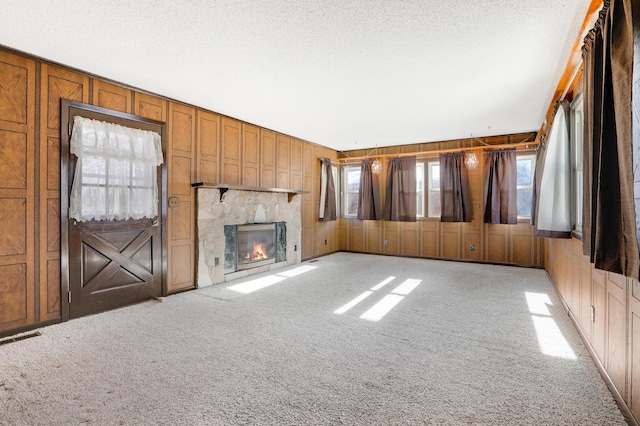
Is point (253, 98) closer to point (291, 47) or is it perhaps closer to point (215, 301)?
point (291, 47)

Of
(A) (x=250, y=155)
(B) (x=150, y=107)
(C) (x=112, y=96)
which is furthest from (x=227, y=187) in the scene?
(C) (x=112, y=96)

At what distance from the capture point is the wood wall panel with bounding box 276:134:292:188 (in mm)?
6086

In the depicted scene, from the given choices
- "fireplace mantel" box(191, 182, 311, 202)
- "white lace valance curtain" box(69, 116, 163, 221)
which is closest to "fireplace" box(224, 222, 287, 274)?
"fireplace mantel" box(191, 182, 311, 202)

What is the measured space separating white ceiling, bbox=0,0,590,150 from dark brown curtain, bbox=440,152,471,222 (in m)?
2.03

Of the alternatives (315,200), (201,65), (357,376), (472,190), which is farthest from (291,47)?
(472,190)

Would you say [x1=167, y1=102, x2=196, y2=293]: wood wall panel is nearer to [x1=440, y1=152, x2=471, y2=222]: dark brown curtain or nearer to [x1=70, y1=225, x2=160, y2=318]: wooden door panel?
[x1=70, y1=225, x2=160, y2=318]: wooden door panel

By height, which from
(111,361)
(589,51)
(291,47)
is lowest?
(111,361)

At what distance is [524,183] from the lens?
6.20 metres

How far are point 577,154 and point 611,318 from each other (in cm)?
188

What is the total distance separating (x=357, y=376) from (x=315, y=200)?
5.32 metres

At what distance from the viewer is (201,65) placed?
3.20m

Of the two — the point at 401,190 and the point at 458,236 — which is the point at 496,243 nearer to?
the point at 458,236

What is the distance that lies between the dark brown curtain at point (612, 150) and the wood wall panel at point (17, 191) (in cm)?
451

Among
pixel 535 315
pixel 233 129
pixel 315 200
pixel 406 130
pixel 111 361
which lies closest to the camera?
pixel 111 361
